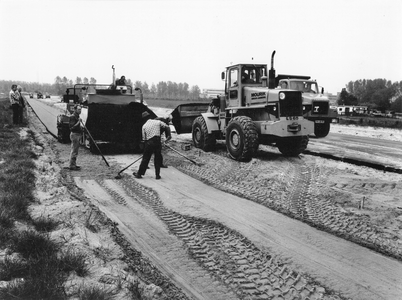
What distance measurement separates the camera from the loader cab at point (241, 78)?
38.7 ft

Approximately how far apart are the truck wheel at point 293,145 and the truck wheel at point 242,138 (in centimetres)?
130

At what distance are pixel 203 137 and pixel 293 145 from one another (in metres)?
2.95

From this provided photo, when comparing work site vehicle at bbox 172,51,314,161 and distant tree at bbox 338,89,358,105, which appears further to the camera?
distant tree at bbox 338,89,358,105

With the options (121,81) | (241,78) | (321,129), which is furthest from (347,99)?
(241,78)

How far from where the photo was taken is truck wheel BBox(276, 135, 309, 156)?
11.7 metres

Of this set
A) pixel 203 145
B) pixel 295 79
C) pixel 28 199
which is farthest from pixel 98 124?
pixel 295 79

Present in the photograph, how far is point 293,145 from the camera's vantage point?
11.9m

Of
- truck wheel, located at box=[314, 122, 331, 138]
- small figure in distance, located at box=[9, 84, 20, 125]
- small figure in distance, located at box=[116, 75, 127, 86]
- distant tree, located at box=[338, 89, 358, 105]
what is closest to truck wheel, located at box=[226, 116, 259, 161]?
Result: truck wheel, located at box=[314, 122, 331, 138]

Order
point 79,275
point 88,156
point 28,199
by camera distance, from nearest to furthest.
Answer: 1. point 79,275
2. point 28,199
3. point 88,156

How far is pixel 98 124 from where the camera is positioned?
40.0 feet

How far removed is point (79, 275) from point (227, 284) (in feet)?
5.00

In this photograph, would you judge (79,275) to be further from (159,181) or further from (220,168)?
(220,168)

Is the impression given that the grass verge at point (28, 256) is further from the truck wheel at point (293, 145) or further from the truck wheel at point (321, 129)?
the truck wheel at point (321, 129)

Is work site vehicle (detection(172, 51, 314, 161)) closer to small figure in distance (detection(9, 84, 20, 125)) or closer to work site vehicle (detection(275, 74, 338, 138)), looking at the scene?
work site vehicle (detection(275, 74, 338, 138))
